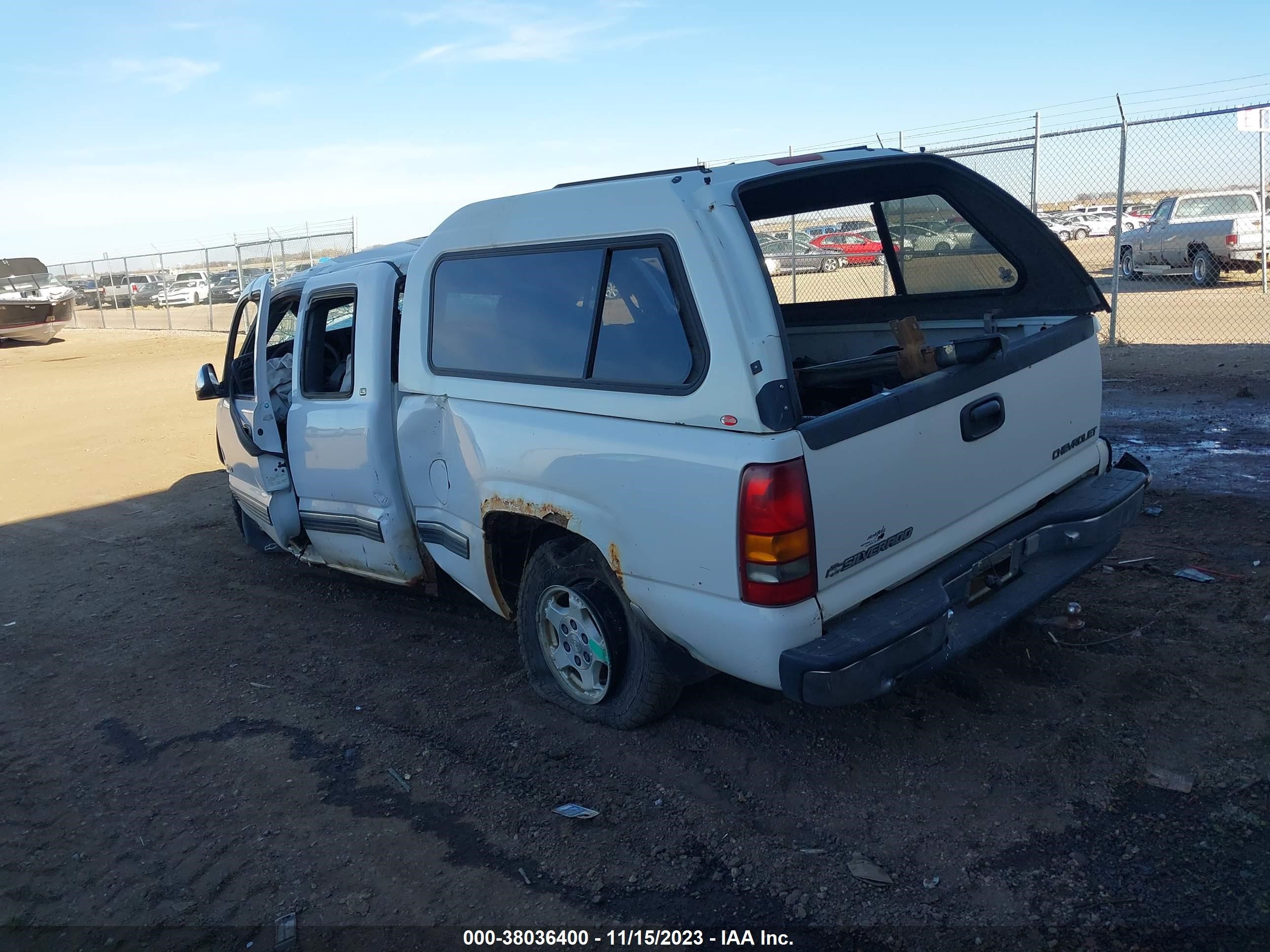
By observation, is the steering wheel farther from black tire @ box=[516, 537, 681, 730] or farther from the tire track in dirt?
black tire @ box=[516, 537, 681, 730]

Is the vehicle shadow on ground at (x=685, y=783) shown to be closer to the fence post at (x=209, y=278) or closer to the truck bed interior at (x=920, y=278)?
the truck bed interior at (x=920, y=278)

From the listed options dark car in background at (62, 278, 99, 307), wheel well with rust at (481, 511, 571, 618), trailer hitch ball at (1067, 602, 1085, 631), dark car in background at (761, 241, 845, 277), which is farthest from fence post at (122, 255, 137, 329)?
trailer hitch ball at (1067, 602, 1085, 631)

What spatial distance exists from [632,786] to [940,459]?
161 centimetres

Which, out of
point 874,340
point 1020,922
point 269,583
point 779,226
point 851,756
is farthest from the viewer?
point 779,226

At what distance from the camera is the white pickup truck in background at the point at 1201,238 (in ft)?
52.3

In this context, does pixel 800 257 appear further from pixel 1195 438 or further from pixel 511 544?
pixel 511 544

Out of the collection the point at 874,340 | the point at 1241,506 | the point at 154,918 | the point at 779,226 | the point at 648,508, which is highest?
the point at 779,226

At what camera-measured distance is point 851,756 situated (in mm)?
3713

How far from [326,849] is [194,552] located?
4318mm

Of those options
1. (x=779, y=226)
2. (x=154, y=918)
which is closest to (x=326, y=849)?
(x=154, y=918)

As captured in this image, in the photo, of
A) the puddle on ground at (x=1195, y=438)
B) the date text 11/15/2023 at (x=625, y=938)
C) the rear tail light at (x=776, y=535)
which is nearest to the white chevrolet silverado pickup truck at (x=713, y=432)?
the rear tail light at (x=776, y=535)

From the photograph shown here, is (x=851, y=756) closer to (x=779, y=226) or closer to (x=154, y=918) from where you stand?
(x=154, y=918)

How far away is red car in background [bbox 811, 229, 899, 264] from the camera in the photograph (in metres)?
6.21

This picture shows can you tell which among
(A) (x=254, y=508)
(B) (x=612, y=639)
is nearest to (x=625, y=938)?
(B) (x=612, y=639)
